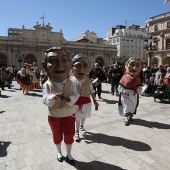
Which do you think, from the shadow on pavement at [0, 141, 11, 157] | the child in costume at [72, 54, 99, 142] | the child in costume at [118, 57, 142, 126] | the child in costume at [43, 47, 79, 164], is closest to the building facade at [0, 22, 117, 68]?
the child in costume at [118, 57, 142, 126]

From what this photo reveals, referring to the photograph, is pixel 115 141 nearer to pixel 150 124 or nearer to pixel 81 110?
pixel 81 110

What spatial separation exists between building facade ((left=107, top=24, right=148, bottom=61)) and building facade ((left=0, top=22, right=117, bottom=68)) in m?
26.2

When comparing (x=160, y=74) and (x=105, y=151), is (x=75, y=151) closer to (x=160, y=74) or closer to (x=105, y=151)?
(x=105, y=151)

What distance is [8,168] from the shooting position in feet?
10.2

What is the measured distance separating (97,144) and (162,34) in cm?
3321

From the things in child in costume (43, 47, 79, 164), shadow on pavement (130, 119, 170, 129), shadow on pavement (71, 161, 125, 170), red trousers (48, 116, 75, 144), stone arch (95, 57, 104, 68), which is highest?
stone arch (95, 57, 104, 68)

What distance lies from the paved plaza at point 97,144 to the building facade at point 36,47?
88.8 ft

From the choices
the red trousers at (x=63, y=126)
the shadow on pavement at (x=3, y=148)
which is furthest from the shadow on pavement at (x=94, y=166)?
the shadow on pavement at (x=3, y=148)

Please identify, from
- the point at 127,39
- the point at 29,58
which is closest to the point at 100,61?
the point at 29,58

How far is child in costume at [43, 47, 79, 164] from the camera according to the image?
314 centimetres

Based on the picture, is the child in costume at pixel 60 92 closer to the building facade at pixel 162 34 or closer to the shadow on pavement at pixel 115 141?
the shadow on pavement at pixel 115 141

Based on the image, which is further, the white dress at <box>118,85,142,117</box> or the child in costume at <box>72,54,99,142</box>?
the white dress at <box>118,85,142,117</box>

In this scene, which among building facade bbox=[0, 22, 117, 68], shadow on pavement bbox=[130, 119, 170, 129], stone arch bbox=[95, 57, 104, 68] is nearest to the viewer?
shadow on pavement bbox=[130, 119, 170, 129]

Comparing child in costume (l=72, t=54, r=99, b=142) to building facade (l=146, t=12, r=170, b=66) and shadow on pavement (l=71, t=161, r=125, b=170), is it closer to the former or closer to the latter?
Answer: shadow on pavement (l=71, t=161, r=125, b=170)
